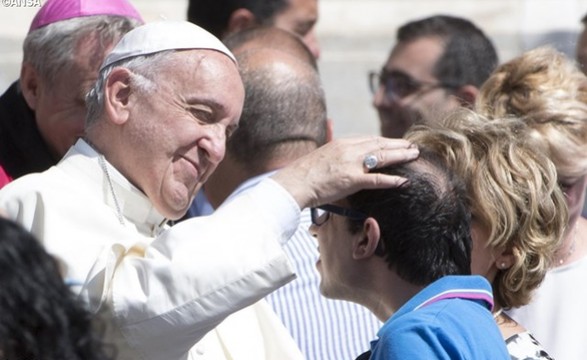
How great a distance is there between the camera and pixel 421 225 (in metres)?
3.16

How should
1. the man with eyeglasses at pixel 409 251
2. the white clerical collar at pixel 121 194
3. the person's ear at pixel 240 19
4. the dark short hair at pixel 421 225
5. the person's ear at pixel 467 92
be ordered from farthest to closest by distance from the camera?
the person's ear at pixel 240 19
the person's ear at pixel 467 92
the white clerical collar at pixel 121 194
the dark short hair at pixel 421 225
the man with eyeglasses at pixel 409 251

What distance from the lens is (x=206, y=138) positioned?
3445 mm

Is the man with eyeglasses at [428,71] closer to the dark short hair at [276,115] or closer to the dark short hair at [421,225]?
the dark short hair at [276,115]

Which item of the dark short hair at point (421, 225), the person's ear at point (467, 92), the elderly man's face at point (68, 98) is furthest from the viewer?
the person's ear at point (467, 92)

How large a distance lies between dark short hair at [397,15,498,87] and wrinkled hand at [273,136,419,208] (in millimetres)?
2535

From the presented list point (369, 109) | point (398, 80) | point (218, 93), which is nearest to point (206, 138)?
point (218, 93)

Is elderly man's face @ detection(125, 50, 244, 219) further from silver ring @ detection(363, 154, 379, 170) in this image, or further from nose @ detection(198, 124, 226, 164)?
silver ring @ detection(363, 154, 379, 170)

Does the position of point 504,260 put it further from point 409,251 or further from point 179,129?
point 179,129

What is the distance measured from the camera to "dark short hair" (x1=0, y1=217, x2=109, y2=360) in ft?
6.56

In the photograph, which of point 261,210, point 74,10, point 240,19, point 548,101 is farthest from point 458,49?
point 261,210

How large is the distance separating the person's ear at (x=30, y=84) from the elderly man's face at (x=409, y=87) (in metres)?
1.90

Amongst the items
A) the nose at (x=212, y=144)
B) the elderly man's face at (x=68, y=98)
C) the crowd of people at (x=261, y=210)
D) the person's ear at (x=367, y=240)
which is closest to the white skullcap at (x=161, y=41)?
the crowd of people at (x=261, y=210)

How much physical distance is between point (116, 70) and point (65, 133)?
66cm

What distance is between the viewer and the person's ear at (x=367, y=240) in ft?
10.4
